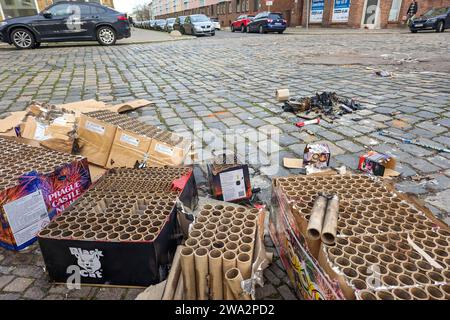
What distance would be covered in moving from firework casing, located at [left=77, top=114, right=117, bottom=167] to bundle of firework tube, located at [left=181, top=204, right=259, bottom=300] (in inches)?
62.3

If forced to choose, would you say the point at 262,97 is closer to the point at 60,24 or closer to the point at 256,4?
the point at 60,24

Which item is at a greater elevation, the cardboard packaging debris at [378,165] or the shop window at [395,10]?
the shop window at [395,10]

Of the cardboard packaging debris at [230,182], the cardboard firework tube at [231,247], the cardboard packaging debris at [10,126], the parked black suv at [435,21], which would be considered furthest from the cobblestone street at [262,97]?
the parked black suv at [435,21]

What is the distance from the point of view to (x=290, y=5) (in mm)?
30078

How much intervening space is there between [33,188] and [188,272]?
4.31 feet

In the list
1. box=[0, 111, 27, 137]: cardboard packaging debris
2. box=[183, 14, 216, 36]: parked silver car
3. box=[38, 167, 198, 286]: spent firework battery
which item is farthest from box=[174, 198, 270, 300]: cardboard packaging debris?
box=[183, 14, 216, 36]: parked silver car

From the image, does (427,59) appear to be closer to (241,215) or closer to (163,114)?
(163,114)

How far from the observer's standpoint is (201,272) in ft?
5.15

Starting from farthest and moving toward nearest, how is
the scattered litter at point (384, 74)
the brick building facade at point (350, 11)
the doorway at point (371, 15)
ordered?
the brick building facade at point (350, 11) < the doorway at point (371, 15) < the scattered litter at point (384, 74)

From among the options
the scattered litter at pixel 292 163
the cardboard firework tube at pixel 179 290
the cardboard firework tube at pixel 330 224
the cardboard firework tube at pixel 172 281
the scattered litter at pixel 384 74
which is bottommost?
the scattered litter at pixel 292 163

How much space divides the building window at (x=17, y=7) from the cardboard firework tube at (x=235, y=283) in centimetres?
2195

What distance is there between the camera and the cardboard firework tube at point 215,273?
1526 millimetres

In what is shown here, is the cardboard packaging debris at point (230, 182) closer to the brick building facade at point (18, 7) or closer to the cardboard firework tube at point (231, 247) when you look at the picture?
the cardboard firework tube at point (231, 247)

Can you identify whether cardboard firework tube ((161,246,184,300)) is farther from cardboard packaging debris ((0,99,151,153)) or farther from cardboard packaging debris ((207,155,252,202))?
cardboard packaging debris ((0,99,151,153))
